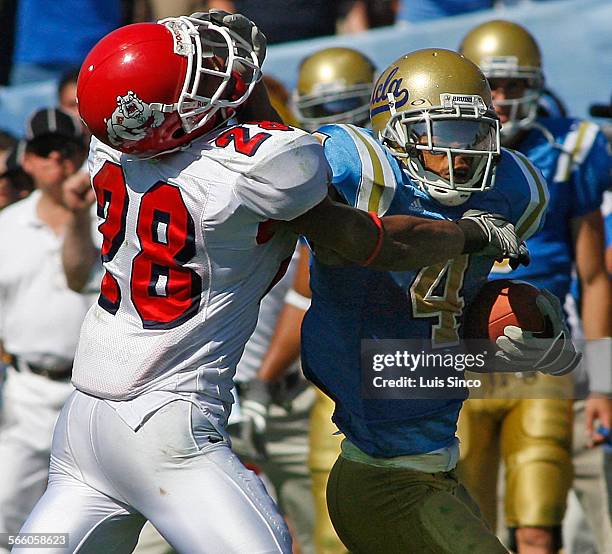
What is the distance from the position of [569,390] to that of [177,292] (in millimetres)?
1915

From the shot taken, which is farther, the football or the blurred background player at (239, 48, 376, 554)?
the blurred background player at (239, 48, 376, 554)

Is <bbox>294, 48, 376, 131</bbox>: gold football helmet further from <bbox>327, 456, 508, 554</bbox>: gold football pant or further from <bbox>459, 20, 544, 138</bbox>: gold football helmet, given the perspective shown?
<bbox>327, 456, 508, 554</bbox>: gold football pant

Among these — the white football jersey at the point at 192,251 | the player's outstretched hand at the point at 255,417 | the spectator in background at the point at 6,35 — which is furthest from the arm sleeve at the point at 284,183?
the spectator in background at the point at 6,35

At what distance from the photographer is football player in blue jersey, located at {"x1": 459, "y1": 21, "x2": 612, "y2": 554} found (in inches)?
163

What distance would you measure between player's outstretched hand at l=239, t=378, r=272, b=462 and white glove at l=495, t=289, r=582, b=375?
1807mm

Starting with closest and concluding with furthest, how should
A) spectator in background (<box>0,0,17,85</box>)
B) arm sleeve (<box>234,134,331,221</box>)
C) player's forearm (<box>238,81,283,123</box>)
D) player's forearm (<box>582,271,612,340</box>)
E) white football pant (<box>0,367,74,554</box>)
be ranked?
arm sleeve (<box>234,134,331,221</box>) < player's forearm (<box>238,81,283,123</box>) < player's forearm (<box>582,271,612,340</box>) < white football pant (<box>0,367,74,554</box>) < spectator in background (<box>0,0,17,85</box>)

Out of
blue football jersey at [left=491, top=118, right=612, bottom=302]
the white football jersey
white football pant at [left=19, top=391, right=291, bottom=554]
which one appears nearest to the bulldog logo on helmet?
the white football jersey

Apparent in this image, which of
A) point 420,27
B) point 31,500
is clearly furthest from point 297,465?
point 420,27

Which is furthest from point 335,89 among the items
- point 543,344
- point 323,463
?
point 543,344

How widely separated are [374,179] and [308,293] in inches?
63.2

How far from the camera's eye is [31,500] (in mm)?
4879

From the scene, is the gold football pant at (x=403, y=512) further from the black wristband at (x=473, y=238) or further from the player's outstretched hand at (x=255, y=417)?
the player's outstretched hand at (x=255, y=417)

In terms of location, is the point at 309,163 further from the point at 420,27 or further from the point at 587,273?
the point at 420,27

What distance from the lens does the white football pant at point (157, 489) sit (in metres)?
2.67
